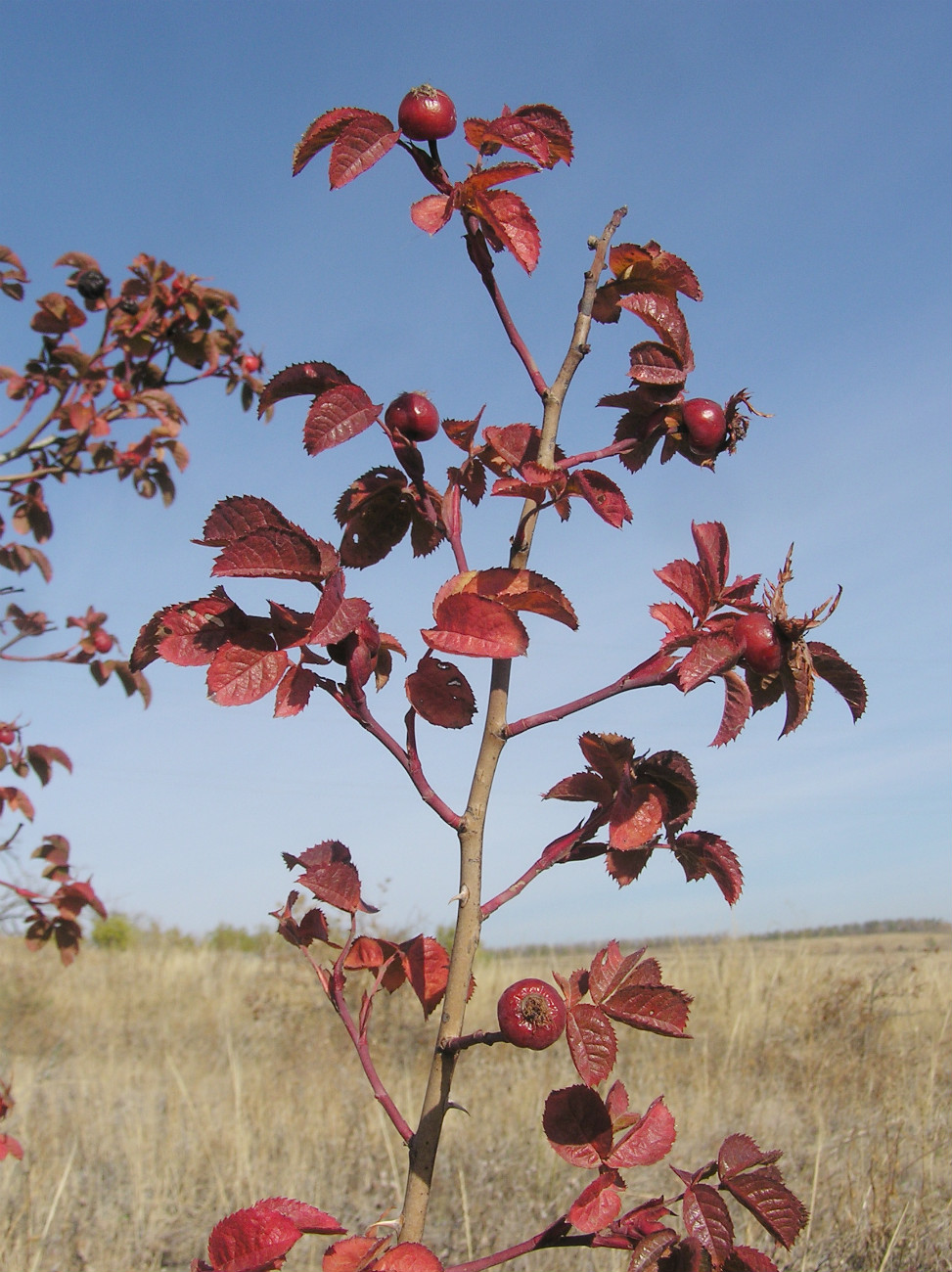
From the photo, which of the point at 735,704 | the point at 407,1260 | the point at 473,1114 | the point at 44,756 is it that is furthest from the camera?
the point at 473,1114

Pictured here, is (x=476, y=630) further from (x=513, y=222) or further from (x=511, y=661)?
(x=513, y=222)

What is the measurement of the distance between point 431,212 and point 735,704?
45 centimetres

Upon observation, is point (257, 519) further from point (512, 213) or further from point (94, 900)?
point (94, 900)

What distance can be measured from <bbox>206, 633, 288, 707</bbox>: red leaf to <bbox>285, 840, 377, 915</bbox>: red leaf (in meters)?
0.18

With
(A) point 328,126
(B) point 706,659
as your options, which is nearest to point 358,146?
(A) point 328,126

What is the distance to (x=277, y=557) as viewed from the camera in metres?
0.61

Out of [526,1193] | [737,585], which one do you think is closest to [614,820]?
[737,585]

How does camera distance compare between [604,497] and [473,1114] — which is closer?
[604,497]

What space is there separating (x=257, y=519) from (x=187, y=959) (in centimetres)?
961

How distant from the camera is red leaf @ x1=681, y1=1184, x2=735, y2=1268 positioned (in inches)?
23.1

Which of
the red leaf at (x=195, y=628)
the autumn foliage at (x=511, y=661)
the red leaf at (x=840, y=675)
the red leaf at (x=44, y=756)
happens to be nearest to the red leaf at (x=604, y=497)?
the autumn foliage at (x=511, y=661)

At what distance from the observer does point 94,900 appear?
2.00 metres

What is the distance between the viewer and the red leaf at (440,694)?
68 centimetres

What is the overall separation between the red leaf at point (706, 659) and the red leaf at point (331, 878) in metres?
0.31
